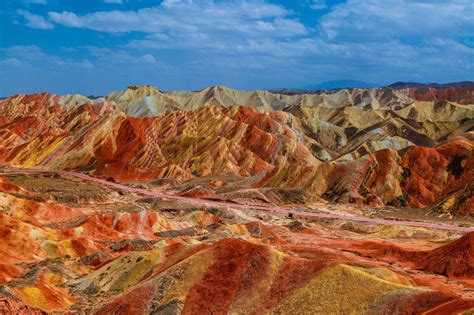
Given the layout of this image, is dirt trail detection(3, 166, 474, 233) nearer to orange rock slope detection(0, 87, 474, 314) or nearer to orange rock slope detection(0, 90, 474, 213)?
orange rock slope detection(0, 87, 474, 314)

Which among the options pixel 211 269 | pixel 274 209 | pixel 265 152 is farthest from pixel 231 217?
pixel 265 152

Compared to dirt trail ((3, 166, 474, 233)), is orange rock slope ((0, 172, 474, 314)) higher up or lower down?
higher up

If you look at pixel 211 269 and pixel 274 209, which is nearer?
pixel 211 269

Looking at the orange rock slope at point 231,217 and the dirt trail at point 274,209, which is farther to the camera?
the dirt trail at point 274,209

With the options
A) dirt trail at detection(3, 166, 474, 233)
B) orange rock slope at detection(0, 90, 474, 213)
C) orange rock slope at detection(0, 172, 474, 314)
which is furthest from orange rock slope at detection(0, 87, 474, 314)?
dirt trail at detection(3, 166, 474, 233)

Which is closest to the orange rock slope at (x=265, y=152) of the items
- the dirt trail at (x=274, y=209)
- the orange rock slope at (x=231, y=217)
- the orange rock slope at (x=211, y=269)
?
the orange rock slope at (x=231, y=217)

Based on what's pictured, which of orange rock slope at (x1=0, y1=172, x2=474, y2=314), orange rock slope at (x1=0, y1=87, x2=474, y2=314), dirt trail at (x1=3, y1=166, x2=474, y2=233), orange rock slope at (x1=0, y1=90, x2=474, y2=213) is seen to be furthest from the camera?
orange rock slope at (x1=0, y1=90, x2=474, y2=213)

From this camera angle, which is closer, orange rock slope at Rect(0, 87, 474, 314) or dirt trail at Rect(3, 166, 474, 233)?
orange rock slope at Rect(0, 87, 474, 314)

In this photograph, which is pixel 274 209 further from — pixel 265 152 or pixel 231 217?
pixel 265 152

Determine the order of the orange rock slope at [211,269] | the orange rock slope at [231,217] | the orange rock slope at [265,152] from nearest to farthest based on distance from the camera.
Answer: the orange rock slope at [211,269], the orange rock slope at [231,217], the orange rock slope at [265,152]

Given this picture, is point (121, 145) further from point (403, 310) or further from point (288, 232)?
point (403, 310)

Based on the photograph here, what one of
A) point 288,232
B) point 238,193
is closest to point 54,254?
point 288,232

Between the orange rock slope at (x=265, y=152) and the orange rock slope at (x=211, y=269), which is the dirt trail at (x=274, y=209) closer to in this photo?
the orange rock slope at (x=211, y=269)
